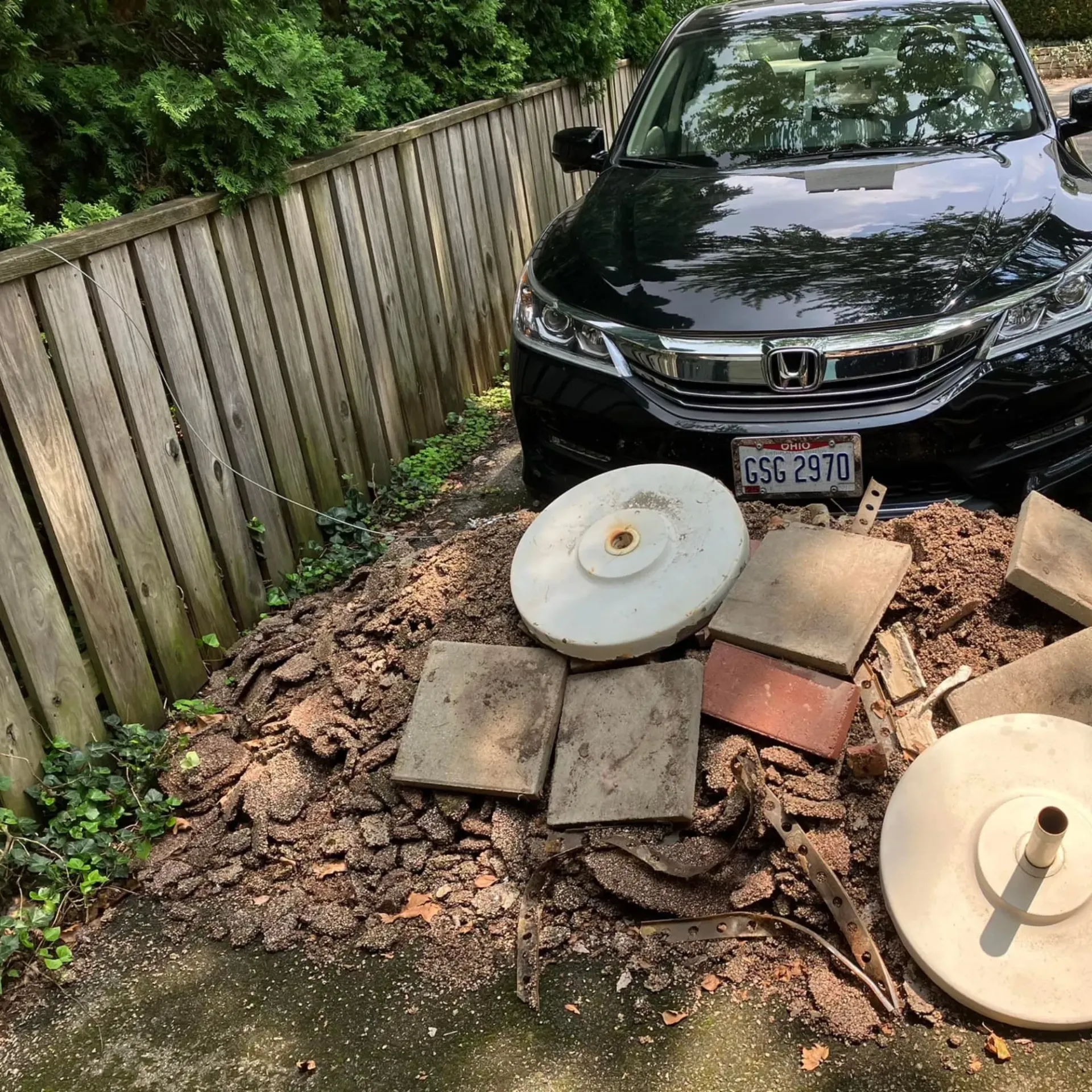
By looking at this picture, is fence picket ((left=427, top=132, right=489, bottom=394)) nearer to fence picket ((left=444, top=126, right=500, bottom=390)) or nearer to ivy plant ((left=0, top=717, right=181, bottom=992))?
fence picket ((left=444, top=126, right=500, bottom=390))

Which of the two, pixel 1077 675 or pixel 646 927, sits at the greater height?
pixel 1077 675

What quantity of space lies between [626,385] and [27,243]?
72.0 inches

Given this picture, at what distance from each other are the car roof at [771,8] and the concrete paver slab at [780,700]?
11.8 feet

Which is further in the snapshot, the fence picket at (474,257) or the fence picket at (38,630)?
the fence picket at (474,257)

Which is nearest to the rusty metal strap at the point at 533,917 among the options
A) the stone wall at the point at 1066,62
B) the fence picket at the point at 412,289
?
the fence picket at the point at 412,289

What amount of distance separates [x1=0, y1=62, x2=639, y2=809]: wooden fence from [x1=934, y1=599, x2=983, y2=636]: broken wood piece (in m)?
2.39

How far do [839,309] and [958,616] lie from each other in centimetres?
102

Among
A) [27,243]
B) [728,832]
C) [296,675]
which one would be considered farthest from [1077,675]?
[27,243]

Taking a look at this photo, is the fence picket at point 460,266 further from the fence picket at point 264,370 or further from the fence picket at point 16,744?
the fence picket at point 16,744

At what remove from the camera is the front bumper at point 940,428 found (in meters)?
3.20

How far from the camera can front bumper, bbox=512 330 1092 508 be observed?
3201 mm

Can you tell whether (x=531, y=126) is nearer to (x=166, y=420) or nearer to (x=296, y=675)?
(x=166, y=420)

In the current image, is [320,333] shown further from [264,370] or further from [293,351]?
[264,370]

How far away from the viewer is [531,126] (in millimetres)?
6805
